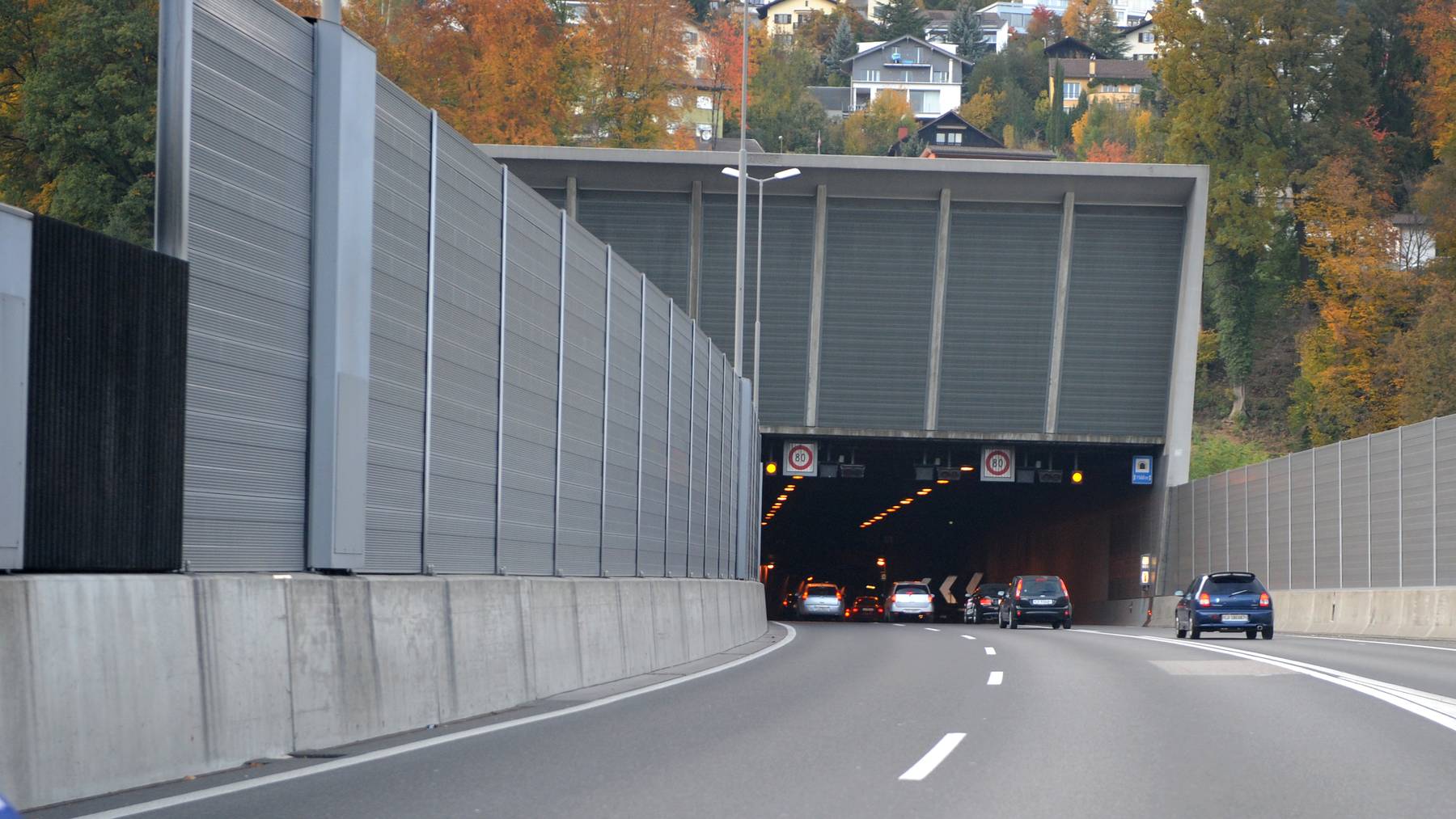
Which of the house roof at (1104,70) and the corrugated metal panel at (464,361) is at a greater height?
the house roof at (1104,70)

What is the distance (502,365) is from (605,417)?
4.36 m

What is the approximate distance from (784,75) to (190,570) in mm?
139834

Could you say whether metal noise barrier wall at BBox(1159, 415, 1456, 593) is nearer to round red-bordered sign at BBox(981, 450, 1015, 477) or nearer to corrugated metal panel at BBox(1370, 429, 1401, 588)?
corrugated metal panel at BBox(1370, 429, 1401, 588)

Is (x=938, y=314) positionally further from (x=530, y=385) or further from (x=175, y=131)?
(x=175, y=131)

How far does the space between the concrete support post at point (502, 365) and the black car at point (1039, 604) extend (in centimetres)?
2608

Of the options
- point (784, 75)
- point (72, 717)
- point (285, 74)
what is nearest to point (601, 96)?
point (285, 74)

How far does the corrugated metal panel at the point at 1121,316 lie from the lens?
44906mm

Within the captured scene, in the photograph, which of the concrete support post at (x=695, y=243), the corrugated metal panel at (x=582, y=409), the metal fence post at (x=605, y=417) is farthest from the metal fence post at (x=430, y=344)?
the concrete support post at (x=695, y=243)

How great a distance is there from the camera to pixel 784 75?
14625 cm

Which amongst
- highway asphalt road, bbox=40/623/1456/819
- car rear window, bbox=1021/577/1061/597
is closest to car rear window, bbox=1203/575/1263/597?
car rear window, bbox=1021/577/1061/597

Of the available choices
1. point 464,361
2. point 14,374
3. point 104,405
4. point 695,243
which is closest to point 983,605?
point 695,243

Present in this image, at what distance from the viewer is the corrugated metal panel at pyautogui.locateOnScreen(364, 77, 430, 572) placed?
1276 cm

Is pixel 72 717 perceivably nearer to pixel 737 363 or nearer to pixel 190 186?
pixel 190 186

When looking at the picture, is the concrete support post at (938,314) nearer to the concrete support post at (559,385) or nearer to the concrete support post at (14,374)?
the concrete support post at (559,385)
